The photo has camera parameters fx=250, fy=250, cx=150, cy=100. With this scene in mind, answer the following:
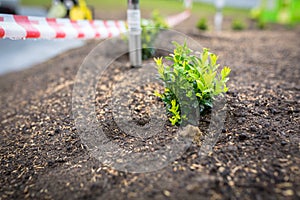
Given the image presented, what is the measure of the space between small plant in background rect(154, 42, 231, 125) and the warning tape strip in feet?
4.87

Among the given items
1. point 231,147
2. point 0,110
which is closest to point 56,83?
point 0,110

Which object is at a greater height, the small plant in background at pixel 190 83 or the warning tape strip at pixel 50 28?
the warning tape strip at pixel 50 28

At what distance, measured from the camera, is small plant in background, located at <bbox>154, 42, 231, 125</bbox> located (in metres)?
1.81

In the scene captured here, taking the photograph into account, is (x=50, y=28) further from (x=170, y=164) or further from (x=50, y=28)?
(x=170, y=164)

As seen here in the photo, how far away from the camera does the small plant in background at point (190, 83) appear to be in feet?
5.93

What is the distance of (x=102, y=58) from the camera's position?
3.90 meters

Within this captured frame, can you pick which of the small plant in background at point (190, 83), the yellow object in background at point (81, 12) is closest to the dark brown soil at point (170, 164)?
the small plant in background at point (190, 83)

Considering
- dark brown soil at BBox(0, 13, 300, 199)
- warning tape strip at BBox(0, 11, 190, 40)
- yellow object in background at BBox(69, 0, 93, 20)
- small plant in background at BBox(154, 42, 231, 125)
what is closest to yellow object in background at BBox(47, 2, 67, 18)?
yellow object in background at BBox(69, 0, 93, 20)

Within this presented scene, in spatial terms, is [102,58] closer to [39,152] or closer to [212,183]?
[39,152]

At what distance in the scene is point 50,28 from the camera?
2.81m

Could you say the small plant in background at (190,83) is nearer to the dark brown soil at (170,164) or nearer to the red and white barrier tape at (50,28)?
the dark brown soil at (170,164)

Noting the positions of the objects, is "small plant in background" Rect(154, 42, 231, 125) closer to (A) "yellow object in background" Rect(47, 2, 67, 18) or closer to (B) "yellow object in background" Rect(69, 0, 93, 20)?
(B) "yellow object in background" Rect(69, 0, 93, 20)

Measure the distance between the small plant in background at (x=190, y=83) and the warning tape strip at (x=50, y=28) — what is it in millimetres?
1484

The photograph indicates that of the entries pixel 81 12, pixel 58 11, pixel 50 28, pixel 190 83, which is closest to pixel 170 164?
pixel 190 83
